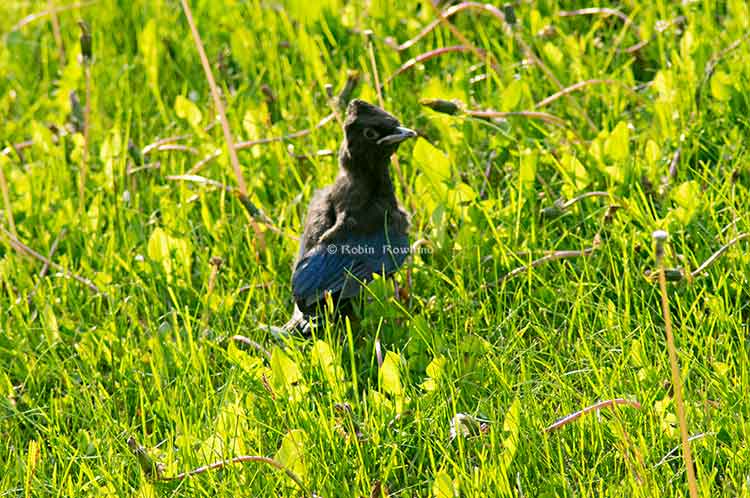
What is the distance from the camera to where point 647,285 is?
4098 mm

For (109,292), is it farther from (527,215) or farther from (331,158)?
(527,215)

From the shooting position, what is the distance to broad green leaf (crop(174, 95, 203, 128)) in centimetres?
540

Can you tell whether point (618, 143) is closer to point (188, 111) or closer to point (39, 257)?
point (188, 111)

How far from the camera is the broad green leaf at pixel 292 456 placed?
3.43 m

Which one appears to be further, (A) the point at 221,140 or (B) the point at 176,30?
(B) the point at 176,30

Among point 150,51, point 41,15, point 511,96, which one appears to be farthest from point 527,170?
point 41,15

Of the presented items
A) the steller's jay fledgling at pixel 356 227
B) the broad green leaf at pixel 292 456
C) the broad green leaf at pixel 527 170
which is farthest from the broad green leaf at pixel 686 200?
the broad green leaf at pixel 292 456

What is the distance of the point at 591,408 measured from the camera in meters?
3.34

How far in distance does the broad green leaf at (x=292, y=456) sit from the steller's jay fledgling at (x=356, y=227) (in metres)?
0.70

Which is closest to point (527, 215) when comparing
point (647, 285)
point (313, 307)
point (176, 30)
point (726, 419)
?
point (647, 285)

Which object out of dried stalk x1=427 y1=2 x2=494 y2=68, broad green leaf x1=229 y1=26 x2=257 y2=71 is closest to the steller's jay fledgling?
dried stalk x1=427 y1=2 x2=494 y2=68

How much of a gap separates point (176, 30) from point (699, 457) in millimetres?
3885

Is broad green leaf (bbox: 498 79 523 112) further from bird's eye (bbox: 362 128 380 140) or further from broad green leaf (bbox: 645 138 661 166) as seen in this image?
bird's eye (bbox: 362 128 380 140)

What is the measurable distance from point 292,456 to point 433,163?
154 centimetres
